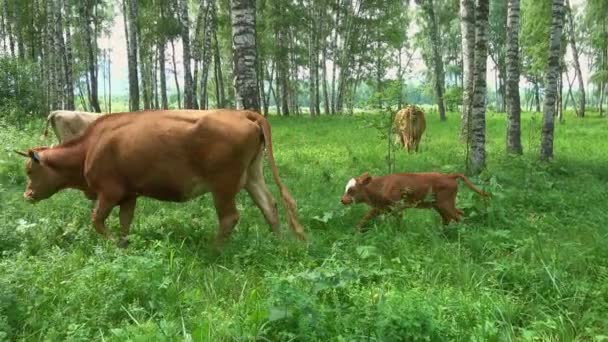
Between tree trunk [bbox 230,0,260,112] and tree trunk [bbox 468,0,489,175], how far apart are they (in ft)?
14.7

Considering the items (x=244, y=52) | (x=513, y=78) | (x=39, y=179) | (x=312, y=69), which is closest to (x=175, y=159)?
(x=39, y=179)

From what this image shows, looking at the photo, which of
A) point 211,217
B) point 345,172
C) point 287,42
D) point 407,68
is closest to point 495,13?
point 407,68

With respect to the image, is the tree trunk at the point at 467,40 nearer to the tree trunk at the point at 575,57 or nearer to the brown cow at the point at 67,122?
the brown cow at the point at 67,122

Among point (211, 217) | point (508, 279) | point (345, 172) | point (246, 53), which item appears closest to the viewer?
point (508, 279)

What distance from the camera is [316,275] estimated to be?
14.9ft

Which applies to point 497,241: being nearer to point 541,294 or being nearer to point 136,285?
point 541,294

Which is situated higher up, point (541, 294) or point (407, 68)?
point (407, 68)

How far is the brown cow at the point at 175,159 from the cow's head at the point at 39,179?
0.58 meters

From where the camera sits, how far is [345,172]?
471 inches

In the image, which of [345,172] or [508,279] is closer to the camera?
[508,279]

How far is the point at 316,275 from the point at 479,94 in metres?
8.15

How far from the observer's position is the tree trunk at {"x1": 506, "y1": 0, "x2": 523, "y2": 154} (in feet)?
47.8

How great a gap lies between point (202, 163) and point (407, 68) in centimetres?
6363

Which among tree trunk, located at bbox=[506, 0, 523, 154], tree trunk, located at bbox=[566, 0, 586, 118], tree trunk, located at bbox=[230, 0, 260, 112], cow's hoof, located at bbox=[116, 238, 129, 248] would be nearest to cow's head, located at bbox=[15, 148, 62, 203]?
cow's hoof, located at bbox=[116, 238, 129, 248]
